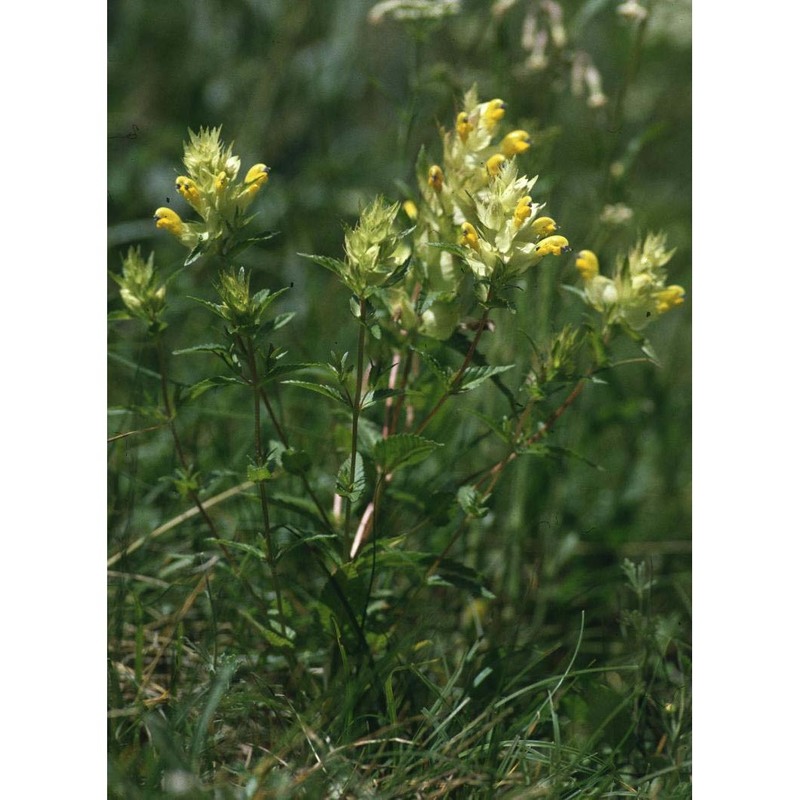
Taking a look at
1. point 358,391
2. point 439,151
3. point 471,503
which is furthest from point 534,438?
point 439,151

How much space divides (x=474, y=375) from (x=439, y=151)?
94cm

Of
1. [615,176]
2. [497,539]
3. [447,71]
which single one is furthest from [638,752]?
[447,71]

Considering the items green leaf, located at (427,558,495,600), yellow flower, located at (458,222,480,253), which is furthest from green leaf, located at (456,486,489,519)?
yellow flower, located at (458,222,480,253)

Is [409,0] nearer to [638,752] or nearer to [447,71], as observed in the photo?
[447,71]

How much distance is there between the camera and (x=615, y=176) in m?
1.72

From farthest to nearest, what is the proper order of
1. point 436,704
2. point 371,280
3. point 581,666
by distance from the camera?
point 581,666, point 436,704, point 371,280

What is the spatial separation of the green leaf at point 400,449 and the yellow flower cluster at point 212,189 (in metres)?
0.34

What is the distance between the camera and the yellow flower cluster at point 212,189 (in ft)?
3.70

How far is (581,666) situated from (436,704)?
44 cm

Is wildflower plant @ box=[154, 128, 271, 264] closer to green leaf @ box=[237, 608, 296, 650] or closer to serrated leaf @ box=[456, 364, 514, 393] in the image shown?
serrated leaf @ box=[456, 364, 514, 393]

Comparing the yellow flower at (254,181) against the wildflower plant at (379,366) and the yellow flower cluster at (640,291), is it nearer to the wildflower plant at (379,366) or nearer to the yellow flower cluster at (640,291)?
the wildflower plant at (379,366)

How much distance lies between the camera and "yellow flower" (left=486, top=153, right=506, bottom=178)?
1193 millimetres

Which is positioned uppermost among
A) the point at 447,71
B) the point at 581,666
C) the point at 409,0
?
the point at 409,0

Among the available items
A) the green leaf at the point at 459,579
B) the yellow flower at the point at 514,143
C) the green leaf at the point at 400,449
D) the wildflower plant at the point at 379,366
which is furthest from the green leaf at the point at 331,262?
the green leaf at the point at 459,579
